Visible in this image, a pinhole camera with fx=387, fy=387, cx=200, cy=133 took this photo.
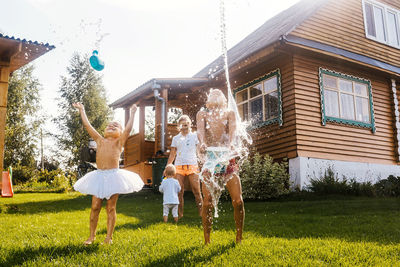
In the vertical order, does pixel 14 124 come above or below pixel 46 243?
above

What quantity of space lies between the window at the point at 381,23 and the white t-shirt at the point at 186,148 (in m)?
9.82

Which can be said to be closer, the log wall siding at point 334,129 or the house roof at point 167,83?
the log wall siding at point 334,129

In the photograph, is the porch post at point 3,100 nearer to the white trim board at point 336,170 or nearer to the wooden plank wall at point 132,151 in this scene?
the wooden plank wall at point 132,151

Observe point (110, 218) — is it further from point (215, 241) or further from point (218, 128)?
point (218, 128)

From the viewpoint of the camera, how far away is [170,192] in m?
6.72

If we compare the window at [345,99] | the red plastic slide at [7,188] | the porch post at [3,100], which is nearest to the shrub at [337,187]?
the window at [345,99]

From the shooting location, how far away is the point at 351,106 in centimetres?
1224

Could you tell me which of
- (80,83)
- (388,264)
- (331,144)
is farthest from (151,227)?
→ (80,83)

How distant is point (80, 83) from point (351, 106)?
29658 mm

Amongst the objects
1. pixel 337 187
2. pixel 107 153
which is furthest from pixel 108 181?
pixel 337 187

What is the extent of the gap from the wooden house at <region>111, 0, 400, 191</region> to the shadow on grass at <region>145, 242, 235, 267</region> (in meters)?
6.84

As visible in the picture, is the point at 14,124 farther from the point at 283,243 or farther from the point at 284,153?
the point at 283,243

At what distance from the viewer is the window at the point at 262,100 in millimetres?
11773

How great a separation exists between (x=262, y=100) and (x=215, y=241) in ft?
28.3
